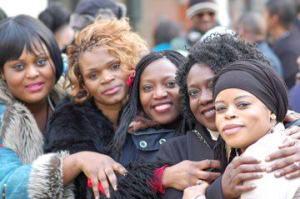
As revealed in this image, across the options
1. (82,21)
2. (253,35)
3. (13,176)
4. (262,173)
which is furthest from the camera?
(253,35)

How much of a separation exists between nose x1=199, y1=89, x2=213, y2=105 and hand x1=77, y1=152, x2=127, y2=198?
52 cm

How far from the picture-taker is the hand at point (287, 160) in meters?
3.29

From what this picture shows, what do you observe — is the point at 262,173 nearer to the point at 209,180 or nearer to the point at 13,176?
the point at 209,180

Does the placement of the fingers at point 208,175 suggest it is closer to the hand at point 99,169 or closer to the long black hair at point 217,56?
the long black hair at point 217,56

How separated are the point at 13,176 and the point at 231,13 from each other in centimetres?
1565

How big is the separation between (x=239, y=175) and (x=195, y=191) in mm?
335

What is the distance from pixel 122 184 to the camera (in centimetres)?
388

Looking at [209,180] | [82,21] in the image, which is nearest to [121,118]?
[209,180]

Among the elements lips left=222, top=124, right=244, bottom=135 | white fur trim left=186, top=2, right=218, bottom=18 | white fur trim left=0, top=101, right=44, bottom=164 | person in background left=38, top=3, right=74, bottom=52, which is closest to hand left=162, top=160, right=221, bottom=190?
lips left=222, top=124, right=244, bottom=135

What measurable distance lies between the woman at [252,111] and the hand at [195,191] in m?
0.26

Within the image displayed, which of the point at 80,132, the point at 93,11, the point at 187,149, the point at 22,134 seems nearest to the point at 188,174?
the point at 187,149

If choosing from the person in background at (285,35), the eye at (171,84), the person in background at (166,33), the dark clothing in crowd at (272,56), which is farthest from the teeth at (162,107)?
the person in background at (166,33)

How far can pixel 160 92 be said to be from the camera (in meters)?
4.16

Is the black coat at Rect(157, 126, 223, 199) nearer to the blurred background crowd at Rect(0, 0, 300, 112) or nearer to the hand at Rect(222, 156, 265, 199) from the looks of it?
the hand at Rect(222, 156, 265, 199)
